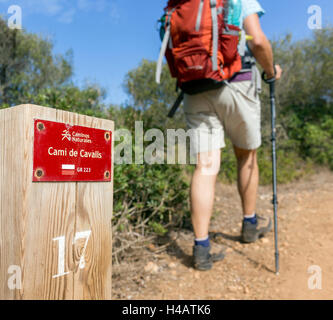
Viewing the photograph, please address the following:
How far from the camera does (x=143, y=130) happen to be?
2.90 meters

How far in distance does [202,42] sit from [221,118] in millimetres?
597

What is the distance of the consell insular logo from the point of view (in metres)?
0.97

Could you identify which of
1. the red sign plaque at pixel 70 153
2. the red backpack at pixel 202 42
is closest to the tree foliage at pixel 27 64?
the red backpack at pixel 202 42

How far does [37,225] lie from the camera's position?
874 millimetres

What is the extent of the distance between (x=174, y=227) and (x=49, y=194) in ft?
6.80

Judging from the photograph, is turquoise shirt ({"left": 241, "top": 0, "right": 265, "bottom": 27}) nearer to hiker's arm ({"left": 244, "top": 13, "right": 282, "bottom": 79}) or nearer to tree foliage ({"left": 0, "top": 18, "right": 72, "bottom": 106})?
hiker's arm ({"left": 244, "top": 13, "right": 282, "bottom": 79})

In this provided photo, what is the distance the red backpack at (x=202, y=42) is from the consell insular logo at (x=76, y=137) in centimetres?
111

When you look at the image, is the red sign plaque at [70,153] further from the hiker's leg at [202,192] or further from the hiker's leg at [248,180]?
the hiker's leg at [248,180]

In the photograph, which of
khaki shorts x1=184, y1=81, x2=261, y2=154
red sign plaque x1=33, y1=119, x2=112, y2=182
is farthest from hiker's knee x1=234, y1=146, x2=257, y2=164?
red sign plaque x1=33, y1=119, x2=112, y2=182

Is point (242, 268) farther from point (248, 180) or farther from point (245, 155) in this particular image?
point (245, 155)

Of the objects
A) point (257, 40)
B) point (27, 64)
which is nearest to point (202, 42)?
point (257, 40)

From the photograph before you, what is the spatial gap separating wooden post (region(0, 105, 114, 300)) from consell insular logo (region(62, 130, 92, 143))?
0.04 meters

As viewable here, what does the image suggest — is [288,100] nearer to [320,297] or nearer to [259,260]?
[259,260]

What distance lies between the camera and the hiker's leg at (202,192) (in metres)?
2.07
